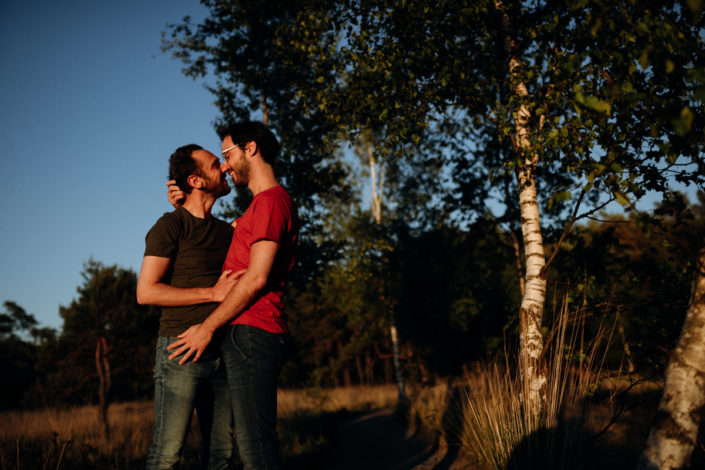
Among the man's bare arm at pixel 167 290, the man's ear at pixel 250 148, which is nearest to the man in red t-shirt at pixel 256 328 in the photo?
the man's bare arm at pixel 167 290

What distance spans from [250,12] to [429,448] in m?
9.73

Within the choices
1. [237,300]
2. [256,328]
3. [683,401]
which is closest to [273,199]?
[237,300]

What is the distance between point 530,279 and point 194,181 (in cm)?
347

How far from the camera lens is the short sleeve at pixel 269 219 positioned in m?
2.15

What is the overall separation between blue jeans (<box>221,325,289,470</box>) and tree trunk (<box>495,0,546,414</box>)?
8.51 ft

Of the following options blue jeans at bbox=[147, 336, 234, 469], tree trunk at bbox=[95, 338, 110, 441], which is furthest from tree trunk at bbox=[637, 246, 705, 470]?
tree trunk at bbox=[95, 338, 110, 441]

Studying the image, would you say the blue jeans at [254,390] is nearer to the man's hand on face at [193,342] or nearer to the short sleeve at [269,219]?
the man's hand on face at [193,342]

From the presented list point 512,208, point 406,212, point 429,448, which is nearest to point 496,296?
point 406,212

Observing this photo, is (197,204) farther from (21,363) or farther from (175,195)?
(21,363)

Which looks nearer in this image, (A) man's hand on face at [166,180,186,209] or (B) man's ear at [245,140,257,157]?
(B) man's ear at [245,140,257,157]

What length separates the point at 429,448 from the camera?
7.19 m

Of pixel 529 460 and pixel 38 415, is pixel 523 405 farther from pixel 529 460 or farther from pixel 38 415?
pixel 38 415

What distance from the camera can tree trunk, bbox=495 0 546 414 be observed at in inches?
161

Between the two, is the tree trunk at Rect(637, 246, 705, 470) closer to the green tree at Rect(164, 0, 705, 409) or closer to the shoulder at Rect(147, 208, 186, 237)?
the green tree at Rect(164, 0, 705, 409)
